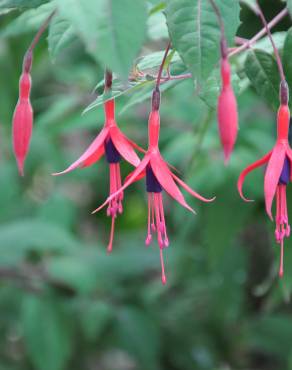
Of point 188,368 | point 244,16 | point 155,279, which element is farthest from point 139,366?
Result: point 244,16

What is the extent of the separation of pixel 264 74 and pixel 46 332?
2.93 ft

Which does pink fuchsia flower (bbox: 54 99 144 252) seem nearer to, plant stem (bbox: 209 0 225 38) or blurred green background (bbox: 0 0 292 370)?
plant stem (bbox: 209 0 225 38)

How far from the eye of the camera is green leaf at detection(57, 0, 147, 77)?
1.64ft

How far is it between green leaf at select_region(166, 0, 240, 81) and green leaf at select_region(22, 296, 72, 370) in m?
0.99

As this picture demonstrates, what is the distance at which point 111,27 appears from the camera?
52cm

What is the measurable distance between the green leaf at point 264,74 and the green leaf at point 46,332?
869mm

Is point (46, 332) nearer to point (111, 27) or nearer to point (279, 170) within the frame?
point (279, 170)

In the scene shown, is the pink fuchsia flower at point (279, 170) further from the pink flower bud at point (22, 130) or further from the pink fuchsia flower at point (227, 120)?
the pink flower bud at point (22, 130)

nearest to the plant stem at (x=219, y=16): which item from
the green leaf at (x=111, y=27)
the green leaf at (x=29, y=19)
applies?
the green leaf at (x=111, y=27)

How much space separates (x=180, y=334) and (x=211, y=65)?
1147mm

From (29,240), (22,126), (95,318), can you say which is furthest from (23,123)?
(95,318)

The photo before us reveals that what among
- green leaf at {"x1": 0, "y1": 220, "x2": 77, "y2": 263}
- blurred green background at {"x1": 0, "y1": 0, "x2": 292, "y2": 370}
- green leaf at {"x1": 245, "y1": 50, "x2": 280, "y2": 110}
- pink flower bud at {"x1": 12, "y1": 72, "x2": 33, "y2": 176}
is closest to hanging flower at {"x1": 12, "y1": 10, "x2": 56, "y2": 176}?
pink flower bud at {"x1": 12, "y1": 72, "x2": 33, "y2": 176}

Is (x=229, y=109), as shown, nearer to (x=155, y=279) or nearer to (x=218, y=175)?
(x=218, y=175)

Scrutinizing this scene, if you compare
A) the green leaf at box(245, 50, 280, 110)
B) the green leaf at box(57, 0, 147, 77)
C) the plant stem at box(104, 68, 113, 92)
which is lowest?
the green leaf at box(245, 50, 280, 110)
